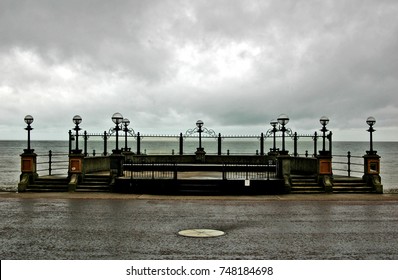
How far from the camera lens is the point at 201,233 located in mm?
12508

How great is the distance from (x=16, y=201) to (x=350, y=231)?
13180mm

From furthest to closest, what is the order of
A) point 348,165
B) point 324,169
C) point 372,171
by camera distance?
point 348,165 → point 372,171 → point 324,169

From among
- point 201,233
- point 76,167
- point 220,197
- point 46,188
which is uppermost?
point 76,167

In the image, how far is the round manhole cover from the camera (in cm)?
1223

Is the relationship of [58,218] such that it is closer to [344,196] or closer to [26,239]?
[26,239]

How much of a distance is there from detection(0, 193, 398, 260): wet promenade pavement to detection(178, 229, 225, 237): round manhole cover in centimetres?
24

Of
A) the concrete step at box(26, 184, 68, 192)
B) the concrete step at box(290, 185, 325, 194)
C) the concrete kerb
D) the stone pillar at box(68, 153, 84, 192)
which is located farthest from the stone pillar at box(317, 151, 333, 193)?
the concrete step at box(26, 184, 68, 192)

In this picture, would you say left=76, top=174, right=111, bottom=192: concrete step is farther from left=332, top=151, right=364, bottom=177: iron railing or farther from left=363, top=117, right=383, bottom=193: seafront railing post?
left=363, top=117, right=383, bottom=193: seafront railing post

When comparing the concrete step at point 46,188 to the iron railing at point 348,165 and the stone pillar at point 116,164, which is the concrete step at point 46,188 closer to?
the stone pillar at point 116,164

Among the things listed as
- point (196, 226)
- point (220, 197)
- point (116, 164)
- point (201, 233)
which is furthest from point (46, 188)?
point (201, 233)

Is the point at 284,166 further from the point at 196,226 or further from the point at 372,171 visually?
the point at 196,226

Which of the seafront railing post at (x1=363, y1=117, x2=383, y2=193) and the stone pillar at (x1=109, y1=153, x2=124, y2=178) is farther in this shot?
the stone pillar at (x1=109, y1=153, x2=124, y2=178)

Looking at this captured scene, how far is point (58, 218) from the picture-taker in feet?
48.9

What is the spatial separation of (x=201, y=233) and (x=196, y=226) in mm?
1149
